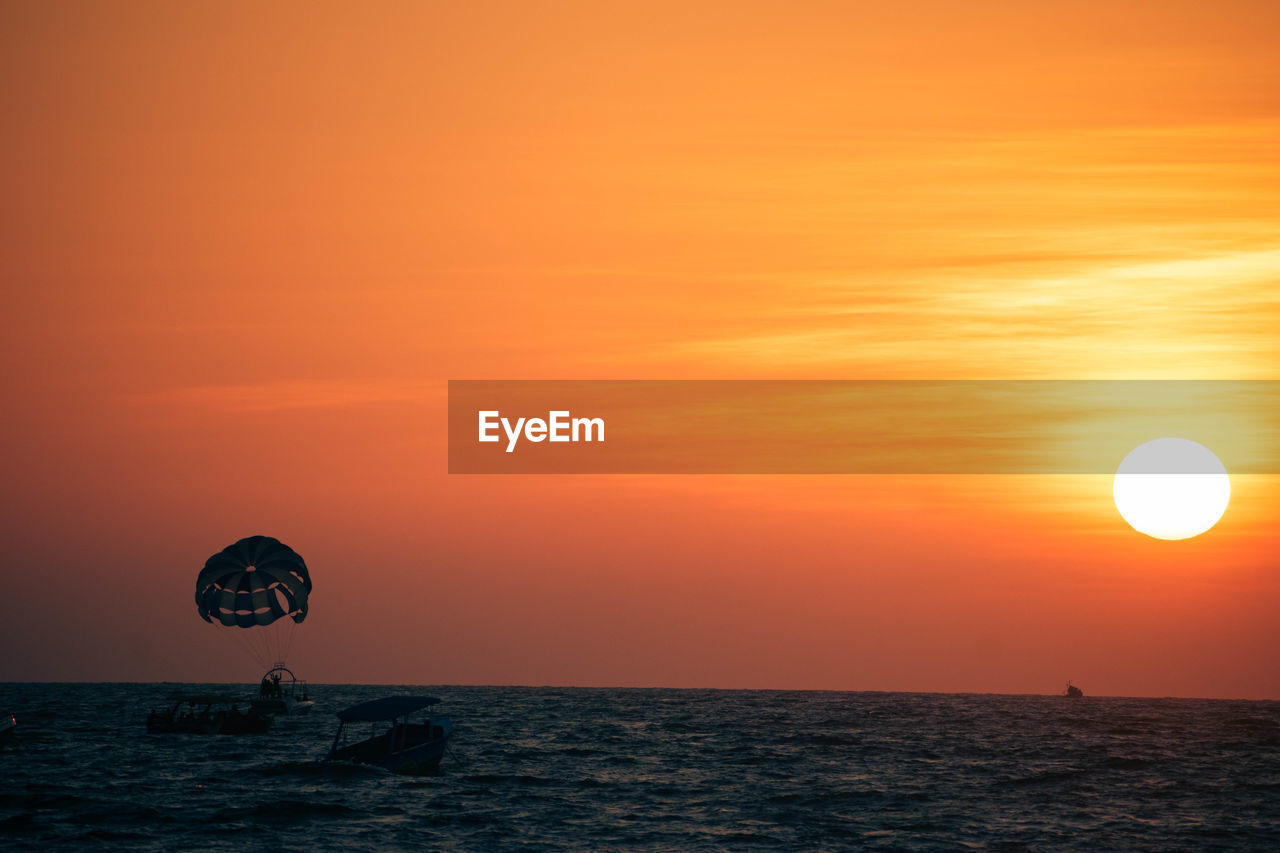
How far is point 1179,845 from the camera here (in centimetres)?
4903

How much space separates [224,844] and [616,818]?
1658 centimetres

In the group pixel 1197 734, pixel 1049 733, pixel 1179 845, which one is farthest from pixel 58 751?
pixel 1197 734

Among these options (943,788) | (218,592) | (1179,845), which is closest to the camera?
(1179,845)

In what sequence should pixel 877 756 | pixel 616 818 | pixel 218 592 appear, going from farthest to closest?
pixel 877 756 < pixel 218 592 < pixel 616 818

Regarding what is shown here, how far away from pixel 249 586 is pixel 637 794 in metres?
31.7

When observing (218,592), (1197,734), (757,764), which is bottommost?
(1197,734)

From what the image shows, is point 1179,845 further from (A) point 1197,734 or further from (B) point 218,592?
(A) point 1197,734

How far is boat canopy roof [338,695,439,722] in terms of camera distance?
57531 millimetres

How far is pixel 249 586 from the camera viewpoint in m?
77.9

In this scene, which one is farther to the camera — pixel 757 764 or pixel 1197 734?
pixel 1197 734

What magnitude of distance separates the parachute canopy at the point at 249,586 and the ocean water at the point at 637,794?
29.9 ft

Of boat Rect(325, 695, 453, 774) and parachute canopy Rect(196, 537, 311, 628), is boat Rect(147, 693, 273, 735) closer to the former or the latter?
parachute canopy Rect(196, 537, 311, 628)

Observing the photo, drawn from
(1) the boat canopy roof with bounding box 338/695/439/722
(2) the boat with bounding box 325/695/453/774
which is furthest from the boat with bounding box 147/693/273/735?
(1) the boat canopy roof with bounding box 338/695/439/722

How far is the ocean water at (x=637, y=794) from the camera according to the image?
4772 centimetres
